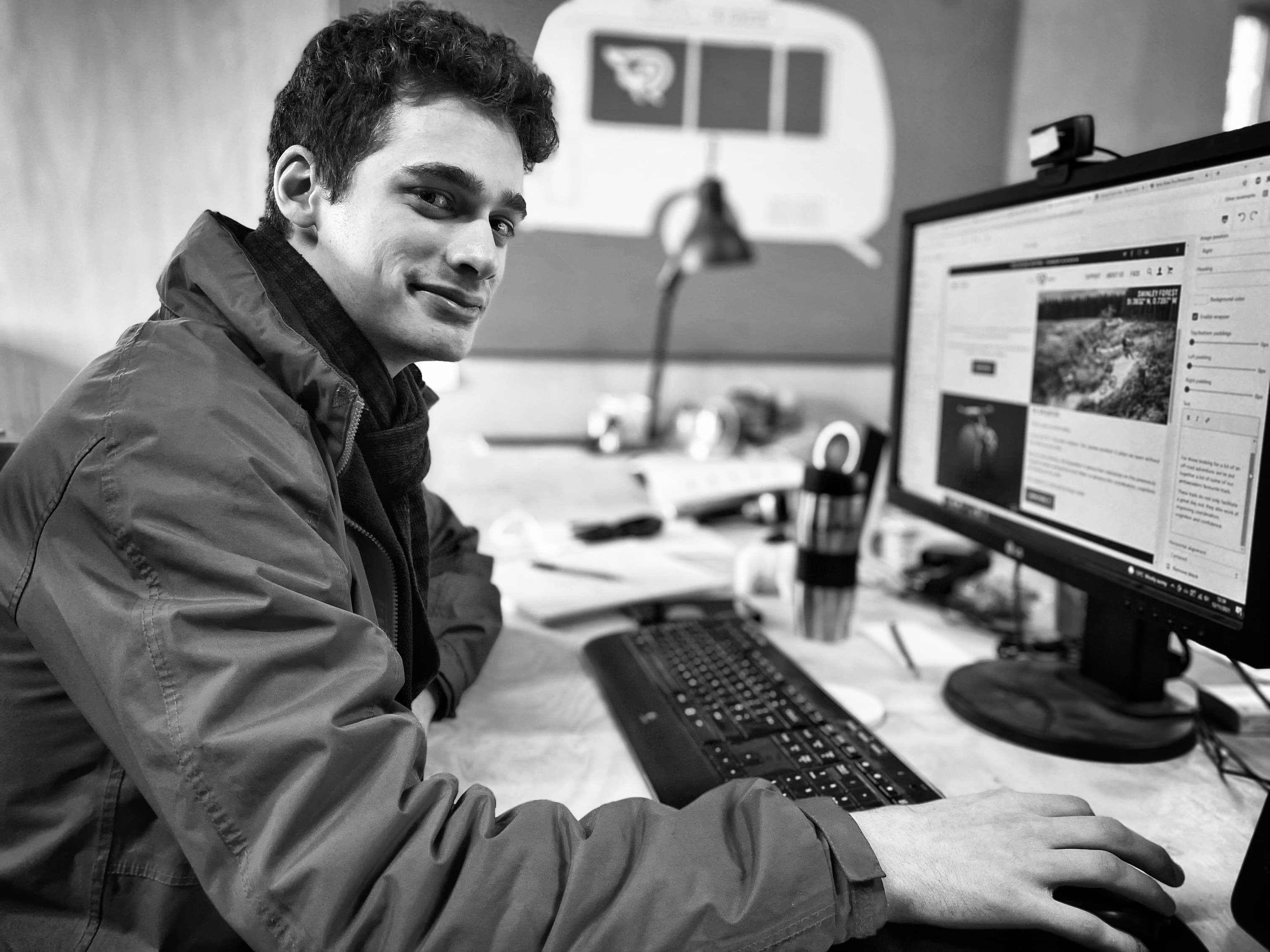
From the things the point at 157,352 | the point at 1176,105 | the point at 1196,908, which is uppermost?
the point at 1176,105

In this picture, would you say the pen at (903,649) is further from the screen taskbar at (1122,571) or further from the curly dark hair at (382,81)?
the curly dark hair at (382,81)

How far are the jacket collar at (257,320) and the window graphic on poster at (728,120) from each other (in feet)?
5.39

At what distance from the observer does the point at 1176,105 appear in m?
2.12

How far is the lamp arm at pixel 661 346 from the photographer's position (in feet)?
7.04

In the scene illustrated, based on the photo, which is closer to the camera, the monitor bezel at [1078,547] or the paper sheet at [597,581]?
the monitor bezel at [1078,547]

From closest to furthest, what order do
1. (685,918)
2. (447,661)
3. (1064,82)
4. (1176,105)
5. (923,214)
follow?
(685,918), (447,661), (923,214), (1176,105), (1064,82)

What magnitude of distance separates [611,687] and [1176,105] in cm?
213

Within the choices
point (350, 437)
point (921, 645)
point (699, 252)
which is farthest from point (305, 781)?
point (699, 252)

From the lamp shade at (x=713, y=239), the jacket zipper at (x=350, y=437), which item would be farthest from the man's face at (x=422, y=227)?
the lamp shade at (x=713, y=239)

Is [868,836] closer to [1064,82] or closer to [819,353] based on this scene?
[819,353]

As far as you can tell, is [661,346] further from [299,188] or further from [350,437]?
[350,437]

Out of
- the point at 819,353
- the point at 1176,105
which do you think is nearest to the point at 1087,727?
the point at 819,353

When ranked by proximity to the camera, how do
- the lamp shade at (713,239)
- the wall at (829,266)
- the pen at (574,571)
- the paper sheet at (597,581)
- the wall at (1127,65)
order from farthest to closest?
1. the wall at (829,266)
2. the wall at (1127,65)
3. the lamp shade at (713,239)
4. the pen at (574,571)
5. the paper sheet at (597,581)

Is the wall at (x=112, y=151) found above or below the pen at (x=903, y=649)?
above
